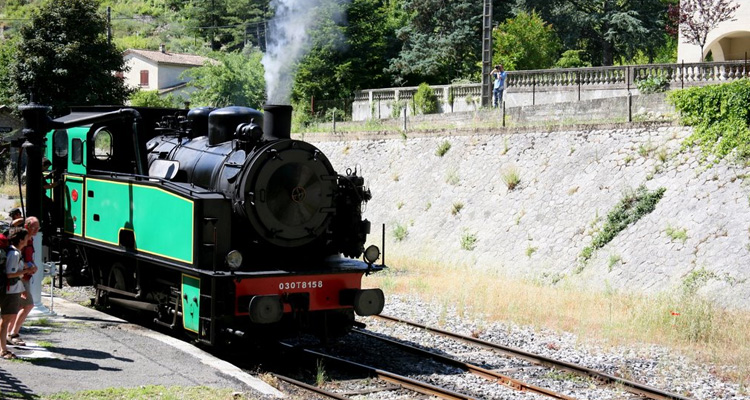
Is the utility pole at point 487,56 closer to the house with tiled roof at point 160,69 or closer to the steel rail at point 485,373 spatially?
the steel rail at point 485,373

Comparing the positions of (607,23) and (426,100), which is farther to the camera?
(607,23)

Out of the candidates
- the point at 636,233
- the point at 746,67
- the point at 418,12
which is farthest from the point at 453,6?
the point at 636,233

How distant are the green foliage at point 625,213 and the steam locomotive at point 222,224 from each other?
8.43 m

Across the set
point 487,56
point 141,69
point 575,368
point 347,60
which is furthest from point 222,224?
point 141,69

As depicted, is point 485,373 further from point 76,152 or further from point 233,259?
point 76,152

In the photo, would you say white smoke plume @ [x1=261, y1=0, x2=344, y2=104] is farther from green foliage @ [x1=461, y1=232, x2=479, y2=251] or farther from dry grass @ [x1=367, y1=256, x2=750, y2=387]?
green foliage @ [x1=461, y1=232, x2=479, y2=251]

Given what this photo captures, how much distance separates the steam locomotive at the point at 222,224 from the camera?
10.1m

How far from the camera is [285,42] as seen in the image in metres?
19.0

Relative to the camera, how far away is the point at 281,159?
10477mm

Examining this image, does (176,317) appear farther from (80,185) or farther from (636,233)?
(636,233)

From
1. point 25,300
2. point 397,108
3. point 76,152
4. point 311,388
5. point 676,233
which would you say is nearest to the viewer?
point 311,388

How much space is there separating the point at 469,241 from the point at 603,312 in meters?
7.41

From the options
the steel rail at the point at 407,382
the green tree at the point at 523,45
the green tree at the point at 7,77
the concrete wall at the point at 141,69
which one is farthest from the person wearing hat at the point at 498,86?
the concrete wall at the point at 141,69

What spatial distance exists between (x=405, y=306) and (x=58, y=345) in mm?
6124
